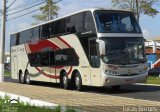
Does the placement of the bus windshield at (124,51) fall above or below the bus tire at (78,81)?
above

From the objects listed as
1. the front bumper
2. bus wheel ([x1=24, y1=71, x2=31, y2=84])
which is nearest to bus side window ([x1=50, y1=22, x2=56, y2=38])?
bus wheel ([x1=24, y1=71, x2=31, y2=84])

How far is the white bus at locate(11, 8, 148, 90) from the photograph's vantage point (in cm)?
2111

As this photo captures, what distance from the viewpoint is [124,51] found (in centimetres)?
2150

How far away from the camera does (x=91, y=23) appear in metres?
21.9

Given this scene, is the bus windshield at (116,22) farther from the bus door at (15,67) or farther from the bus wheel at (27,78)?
the bus door at (15,67)

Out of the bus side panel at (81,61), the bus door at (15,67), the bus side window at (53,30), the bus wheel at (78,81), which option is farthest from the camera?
the bus door at (15,67)

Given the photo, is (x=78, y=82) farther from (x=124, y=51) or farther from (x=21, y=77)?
(x=21, y=77)

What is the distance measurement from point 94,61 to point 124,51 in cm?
154

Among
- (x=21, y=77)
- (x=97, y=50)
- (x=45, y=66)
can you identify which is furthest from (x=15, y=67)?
(x=97, y=50)

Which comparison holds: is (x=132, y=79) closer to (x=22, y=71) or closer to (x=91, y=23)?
(x=91, y=23)

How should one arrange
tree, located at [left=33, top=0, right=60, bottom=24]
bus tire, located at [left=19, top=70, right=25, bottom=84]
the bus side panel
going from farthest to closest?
1. tree, located at [left=33, top=0, right=60, bottom=24]
2. bus tire, located at [left=19, top=70, right=25, bottom=84]
3. the bus side panel

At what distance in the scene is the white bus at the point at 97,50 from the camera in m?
21.1

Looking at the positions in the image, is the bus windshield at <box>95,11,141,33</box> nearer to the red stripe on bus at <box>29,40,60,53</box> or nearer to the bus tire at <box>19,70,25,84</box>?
the red stripe on bus at <box>29,40,60,53</box>

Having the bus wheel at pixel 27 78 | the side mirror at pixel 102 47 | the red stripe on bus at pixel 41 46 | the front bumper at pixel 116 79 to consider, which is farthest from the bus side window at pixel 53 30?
the front bumper at pixel 116 79
